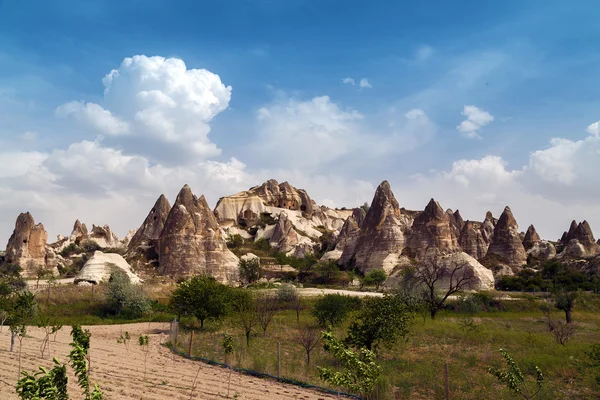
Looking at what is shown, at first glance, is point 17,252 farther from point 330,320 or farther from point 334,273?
point 330,320

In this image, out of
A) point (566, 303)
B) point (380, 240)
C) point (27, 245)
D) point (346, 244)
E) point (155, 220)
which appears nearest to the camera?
point (566, 303)

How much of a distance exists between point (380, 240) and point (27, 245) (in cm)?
5063

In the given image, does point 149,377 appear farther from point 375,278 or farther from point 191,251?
point 375,278

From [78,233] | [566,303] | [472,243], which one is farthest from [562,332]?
[78,233]

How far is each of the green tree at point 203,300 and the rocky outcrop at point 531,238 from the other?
80.7m

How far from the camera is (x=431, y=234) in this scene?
6750 centimetres

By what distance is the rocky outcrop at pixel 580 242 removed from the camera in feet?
266

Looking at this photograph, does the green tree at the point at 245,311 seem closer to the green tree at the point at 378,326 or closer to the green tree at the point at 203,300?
the green tree at the point at 203,300

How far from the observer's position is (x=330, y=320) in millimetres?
27922

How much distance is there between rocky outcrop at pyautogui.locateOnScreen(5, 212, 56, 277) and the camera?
64125mm

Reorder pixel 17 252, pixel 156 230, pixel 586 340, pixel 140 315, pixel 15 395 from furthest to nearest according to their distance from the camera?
pixel 156 230 → pixel 17 252 → pixel 140 315 → pixel 586 340 → pixel 15 395

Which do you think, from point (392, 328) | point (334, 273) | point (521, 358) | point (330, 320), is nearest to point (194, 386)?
point (392, 328)

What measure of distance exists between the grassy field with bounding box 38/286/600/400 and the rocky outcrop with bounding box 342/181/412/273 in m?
29.8

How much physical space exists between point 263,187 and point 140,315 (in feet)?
319
